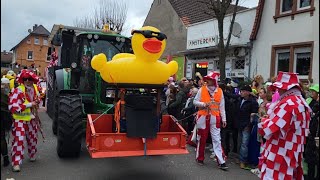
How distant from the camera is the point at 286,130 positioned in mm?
4340

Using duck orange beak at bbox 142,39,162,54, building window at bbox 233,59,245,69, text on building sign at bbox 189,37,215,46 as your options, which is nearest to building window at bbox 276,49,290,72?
building window at bbox 233,59,245,69

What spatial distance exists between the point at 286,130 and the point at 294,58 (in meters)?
9.50

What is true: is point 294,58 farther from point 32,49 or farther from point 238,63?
point 32,49

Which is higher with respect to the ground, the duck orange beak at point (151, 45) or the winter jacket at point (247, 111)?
the duck orange beak at point (151, 45)

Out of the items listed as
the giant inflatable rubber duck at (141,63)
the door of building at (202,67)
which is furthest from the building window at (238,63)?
the giant inflatable rubber duck at (141,63)

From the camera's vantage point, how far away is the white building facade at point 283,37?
40.9 ft

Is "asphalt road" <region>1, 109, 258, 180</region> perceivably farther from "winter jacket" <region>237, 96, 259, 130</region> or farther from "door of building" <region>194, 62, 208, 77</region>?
"door of building" <region>194, 62, 208, 77</region>

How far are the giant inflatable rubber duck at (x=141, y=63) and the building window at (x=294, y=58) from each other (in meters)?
7.86

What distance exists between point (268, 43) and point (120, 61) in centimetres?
971

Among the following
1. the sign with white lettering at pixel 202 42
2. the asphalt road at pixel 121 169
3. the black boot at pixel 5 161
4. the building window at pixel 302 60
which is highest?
the sign with white lettering at pixel 202 42

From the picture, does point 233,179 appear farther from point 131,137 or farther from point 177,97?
point 177,97

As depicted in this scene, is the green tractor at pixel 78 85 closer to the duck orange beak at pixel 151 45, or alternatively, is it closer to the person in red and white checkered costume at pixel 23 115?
the person in red and white checkered costume at pixel 23 115

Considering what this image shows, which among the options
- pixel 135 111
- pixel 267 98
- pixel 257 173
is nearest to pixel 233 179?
pixel 257 173

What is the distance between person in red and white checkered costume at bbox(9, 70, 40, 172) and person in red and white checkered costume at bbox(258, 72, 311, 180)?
4.02 metres
